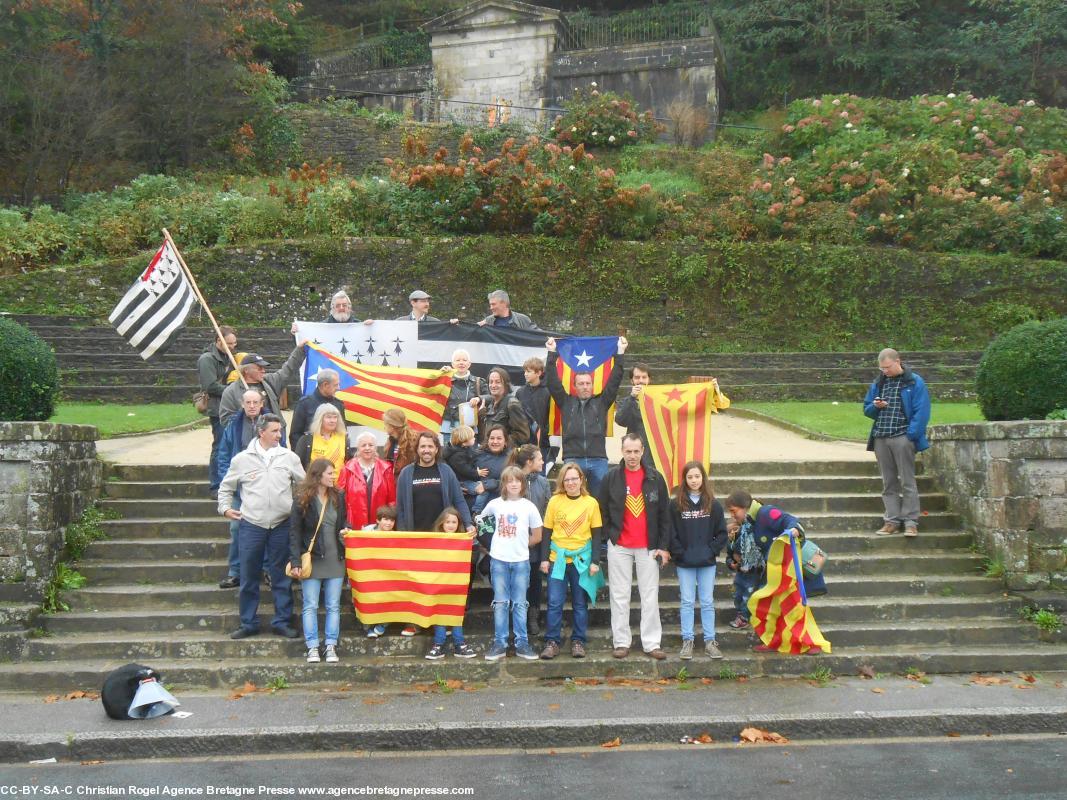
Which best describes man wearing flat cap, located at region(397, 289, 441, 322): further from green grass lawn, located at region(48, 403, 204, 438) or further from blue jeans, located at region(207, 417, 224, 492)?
green grass lawn, located at region(48, 403, 204, 438)

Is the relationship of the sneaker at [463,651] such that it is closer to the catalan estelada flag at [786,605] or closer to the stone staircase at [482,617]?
the stone staircase at [482,617]

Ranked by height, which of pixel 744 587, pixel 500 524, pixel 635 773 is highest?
pixel 500 524

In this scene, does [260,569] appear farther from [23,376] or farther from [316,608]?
[23,376]

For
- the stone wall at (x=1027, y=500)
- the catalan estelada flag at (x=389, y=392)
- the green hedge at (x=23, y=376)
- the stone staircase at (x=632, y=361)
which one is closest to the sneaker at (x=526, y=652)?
the catalan estelada flag at (x=389, y=392)

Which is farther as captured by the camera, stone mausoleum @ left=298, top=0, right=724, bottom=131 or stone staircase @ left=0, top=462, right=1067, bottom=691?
stone mausoleum @ left=298, top=0, right=724, bottom=131

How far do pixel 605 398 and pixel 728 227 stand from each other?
11261mm

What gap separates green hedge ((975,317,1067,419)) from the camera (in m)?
9.72

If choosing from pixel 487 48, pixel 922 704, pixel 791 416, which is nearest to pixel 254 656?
pixel 922 704

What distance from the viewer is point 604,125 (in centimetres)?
2595

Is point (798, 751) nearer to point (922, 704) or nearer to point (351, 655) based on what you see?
point (922, 704)

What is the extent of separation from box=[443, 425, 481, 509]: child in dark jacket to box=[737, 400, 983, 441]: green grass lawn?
620 centimetres

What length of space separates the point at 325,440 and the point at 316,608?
64.9 inches

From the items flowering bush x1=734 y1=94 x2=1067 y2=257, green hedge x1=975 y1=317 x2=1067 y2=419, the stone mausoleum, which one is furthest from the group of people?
the stone mausoleum

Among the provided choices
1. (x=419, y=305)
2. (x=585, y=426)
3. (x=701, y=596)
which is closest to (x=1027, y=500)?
(x=701, y=596)
